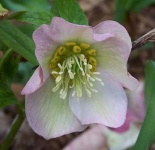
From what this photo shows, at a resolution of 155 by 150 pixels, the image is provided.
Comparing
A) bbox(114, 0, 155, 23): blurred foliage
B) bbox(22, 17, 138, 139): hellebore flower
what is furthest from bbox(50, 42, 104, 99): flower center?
bbox(114, 0, 155, 23): blurred foliage

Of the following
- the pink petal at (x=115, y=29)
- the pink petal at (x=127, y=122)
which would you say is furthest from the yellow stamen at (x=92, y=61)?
the pink petal at (x=127, y=122)

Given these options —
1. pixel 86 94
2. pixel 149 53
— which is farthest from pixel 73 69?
pixel 149 53

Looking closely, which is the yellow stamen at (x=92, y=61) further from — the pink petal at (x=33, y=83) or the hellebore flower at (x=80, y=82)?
the pink petal at (x=33, y=83)

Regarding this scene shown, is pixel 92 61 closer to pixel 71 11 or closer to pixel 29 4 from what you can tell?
pixel 71 11

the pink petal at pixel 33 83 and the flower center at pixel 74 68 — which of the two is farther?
the flower center at pixel 74 68

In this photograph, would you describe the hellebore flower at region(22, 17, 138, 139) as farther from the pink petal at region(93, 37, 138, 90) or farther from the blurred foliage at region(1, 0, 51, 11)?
the blurred foliage at region(1, 0, 51, 11)

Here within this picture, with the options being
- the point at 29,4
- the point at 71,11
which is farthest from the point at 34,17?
the point at 29,4

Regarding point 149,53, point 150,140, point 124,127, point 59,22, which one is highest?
point 59,22

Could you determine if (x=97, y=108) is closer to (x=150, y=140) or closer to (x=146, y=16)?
(x=150, y=140)
